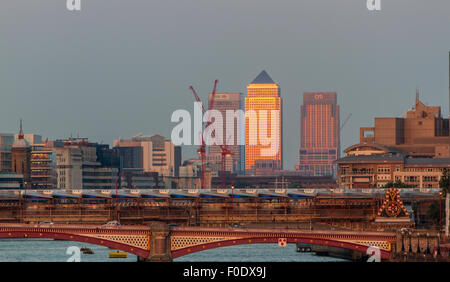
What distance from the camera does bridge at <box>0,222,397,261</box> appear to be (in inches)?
5719

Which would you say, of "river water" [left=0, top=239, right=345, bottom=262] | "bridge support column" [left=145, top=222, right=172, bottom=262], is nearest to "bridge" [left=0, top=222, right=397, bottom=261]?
"bridge support column" [left=145, top=222, right=172, bottom=262]

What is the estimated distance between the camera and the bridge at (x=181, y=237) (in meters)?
145

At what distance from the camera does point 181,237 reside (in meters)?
147

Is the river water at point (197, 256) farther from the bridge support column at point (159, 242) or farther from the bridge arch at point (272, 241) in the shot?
the bridge support column at point (159, 242)

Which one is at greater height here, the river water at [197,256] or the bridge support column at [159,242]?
the bridge support column at [159,242]

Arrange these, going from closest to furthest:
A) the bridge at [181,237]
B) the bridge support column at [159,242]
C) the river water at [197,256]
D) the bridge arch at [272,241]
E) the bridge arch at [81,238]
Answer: the bridge support column at [159,242] < the bridge at [181,237] < the bridge arch at [272,241] < the bridge arch at [81,238] < the river water at [197,256]

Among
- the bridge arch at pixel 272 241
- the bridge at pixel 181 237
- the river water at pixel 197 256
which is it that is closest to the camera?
the bridge at pixel 181 237

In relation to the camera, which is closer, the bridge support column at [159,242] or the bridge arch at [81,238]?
the bridge support column at [159,242]

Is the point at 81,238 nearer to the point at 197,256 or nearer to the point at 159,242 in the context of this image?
the point at 159,242

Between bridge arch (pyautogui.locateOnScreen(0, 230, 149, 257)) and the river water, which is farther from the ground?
bridge arch (pyautogui.locateOnScreen(0, 230, 149, 257))

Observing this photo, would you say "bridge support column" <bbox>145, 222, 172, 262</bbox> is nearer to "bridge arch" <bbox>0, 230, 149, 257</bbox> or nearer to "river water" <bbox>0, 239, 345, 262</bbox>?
"bridge arch" <bbox>0, 230, 149, 257</bbox>

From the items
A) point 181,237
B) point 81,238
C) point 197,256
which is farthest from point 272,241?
point 197,256

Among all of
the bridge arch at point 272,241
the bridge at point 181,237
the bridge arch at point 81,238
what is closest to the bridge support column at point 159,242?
the bridge at point 181,237
